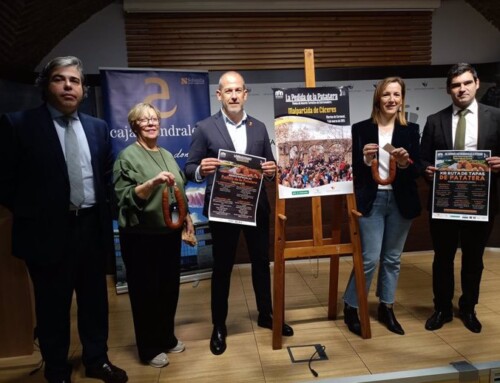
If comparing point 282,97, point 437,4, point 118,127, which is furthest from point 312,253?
point 437,4

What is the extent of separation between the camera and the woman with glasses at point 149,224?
2365 mm

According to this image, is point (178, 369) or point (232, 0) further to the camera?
point (232, 0)

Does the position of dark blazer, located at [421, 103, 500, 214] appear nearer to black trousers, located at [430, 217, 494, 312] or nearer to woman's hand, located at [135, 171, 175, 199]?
black trousers, located at [430, 217, 494, 312]

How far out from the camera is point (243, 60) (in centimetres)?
469

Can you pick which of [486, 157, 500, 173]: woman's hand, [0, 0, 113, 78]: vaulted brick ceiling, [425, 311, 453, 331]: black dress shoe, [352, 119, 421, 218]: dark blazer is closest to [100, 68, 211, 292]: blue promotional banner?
[0, 0, 113, 78]: vaulted brick ceiling

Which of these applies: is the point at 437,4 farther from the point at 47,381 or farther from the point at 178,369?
the point at 47,381

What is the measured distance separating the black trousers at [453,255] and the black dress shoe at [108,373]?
2302mm

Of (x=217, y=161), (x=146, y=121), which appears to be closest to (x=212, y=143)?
(x=217, y=161)

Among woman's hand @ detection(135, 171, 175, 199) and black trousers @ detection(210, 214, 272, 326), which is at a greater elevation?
woman's hand @ detection(135, 171, 175, 199)

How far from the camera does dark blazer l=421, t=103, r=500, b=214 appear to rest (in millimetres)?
2816

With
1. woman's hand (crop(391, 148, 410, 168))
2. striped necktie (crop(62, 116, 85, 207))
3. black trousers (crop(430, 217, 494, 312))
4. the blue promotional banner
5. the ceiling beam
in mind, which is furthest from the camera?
the ceiling beam

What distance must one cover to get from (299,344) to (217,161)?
143cm

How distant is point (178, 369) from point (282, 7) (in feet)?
12.5

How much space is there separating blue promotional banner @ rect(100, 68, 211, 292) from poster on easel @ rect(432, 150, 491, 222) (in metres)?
2.37
